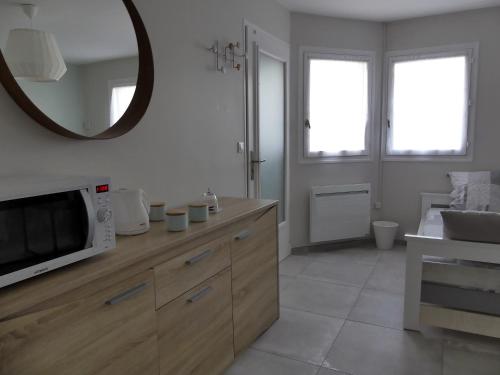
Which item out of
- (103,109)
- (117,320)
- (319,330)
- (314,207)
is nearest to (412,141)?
(314,207)

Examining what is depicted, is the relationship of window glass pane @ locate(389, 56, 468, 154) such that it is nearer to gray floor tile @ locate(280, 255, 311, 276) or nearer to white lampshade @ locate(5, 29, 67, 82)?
gray floor tile @ locate(280, 255, 311, 276)

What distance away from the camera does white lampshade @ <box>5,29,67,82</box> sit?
4.44ft

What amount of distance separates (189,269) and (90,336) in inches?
20.7

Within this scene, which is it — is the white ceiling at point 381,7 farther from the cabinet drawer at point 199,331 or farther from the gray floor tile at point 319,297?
the cabinet drawer at point 199,331

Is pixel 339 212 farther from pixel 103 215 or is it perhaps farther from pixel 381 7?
pixel 103 215

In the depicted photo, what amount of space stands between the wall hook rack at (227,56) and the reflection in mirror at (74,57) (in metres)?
0.84

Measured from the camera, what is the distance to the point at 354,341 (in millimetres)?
2314

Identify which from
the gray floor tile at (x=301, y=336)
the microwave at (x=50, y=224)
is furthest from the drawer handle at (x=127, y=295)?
the gray floor tile at (x=301, y=336)

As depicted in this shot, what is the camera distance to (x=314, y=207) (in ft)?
13.2

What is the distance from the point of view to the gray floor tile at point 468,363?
1990mm

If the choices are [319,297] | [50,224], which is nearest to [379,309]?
[319,297]

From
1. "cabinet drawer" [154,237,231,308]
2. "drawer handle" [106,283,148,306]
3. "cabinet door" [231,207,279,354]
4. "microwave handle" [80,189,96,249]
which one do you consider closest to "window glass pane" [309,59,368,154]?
"cabinet door" [231,207,279,354]

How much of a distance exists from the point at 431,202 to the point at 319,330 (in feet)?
7.62

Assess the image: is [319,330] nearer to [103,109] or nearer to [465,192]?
[103,109]
